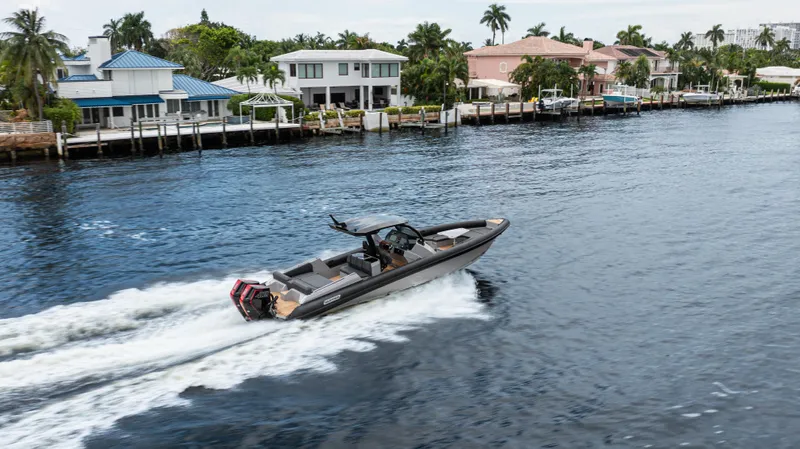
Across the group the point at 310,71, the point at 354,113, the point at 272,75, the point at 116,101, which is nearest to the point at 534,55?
the point at 310,71

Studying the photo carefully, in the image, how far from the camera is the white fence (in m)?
47.9

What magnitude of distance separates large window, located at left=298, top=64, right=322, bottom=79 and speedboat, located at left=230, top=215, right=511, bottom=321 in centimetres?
5397

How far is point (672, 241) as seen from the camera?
90.3ft

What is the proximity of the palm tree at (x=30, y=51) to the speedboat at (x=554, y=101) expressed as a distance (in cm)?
5503

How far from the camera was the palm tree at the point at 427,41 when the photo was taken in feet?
299

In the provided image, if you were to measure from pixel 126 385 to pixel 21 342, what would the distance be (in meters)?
3.92

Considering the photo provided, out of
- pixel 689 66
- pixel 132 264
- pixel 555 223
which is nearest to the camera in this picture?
pixel 132 264

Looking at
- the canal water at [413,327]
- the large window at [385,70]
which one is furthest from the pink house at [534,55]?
the canal water at [413,327]

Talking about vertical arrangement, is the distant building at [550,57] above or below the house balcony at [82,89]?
above

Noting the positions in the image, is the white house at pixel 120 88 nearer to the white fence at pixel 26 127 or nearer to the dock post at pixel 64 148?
the white fence at pixel 26 127

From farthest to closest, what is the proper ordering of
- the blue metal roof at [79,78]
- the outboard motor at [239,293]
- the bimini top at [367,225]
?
the blue metal roof at [79,78]
the bimini top at [367,225]
the outboard motor at [239,293]

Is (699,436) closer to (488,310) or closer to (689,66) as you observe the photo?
(488,310)

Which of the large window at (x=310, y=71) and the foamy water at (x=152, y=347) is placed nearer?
the foamy water at (x=152, y=347)

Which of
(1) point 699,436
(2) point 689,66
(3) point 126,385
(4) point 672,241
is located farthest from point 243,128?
(2) point 689,66
